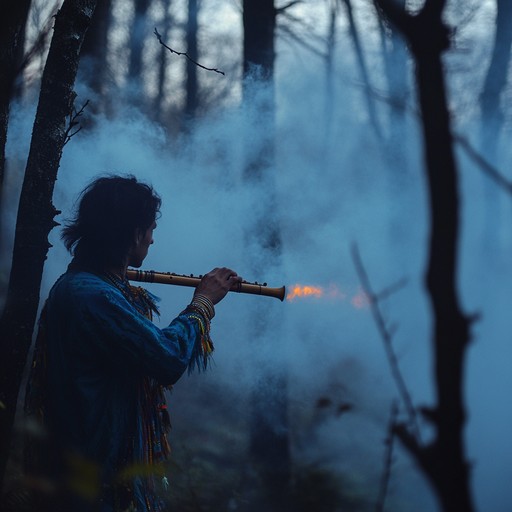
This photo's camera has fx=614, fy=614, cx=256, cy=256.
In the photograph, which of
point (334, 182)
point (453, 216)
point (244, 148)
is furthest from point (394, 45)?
point (453, 216)

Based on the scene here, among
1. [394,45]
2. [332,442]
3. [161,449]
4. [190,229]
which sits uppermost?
[394,45]

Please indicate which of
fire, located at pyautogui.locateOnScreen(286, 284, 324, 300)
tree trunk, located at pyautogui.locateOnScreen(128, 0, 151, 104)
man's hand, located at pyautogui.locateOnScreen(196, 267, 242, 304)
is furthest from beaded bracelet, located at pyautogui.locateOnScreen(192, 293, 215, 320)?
tree trunk, located at pyautogui.locateOnScreen(128, 0, 151, 104)

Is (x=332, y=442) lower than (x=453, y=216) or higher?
higher

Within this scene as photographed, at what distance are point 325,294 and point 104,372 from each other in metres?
4.45

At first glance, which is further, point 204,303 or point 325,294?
point 325,294

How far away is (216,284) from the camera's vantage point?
303 centimetres

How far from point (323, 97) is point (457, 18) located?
2.05 metres

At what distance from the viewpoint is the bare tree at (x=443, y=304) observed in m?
0.91

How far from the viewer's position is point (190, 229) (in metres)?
6.36

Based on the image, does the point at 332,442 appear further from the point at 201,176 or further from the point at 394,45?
the point at 394,45

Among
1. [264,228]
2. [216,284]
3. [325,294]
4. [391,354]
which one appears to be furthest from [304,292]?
[391,354]

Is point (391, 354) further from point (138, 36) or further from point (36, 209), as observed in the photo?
point (138, 36)

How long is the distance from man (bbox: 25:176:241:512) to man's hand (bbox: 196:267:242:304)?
0.85ft

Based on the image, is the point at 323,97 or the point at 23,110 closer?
the point at 23,110
